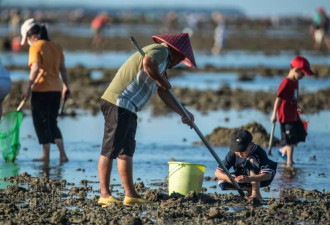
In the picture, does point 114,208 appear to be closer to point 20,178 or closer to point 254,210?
point 254,210

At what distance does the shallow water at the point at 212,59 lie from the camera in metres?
29.7

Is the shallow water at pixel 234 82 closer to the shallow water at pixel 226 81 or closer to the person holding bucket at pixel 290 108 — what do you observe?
the shallow water at pixel 226 81

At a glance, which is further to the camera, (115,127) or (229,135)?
(229,135)

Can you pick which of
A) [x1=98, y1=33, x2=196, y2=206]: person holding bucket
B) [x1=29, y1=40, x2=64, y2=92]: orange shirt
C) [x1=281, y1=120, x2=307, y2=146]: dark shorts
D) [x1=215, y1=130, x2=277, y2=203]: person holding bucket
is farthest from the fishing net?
[x1=215, y1=130, x2=277, y2=203]: person holding bucket

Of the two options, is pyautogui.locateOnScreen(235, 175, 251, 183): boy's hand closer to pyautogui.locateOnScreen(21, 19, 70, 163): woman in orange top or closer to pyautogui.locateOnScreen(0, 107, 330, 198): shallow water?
pyautogui.locateOnScreen(0, 107, 330, 198): shallow water

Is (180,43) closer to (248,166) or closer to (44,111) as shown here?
(248,166)

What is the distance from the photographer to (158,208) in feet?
27.2

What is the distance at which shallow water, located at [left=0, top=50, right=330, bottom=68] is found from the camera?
29.7 m

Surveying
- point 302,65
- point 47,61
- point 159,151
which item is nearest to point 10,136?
point 47,61

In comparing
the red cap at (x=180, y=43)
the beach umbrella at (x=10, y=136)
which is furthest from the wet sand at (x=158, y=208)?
the beach umbrella at (x=10, y=136)

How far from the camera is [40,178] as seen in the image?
993 cm

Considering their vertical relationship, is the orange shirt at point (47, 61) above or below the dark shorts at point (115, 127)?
above

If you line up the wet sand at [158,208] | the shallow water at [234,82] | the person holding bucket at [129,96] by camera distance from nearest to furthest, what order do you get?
the wet sand at [158,208] < the person holding bucket at [129,96] < the shallow water at [234,82]

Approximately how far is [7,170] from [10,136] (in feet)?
2.70
